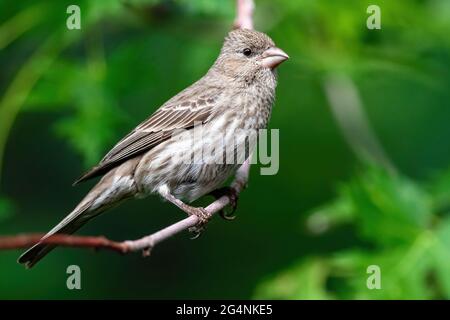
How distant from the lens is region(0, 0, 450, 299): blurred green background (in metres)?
5.68

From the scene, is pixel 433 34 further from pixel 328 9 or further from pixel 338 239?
pixel 338 239

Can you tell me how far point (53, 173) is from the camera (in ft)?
27.4

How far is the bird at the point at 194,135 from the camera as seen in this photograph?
5.41 metres

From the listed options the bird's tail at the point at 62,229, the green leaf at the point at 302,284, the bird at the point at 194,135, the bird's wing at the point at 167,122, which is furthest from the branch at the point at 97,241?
the green leaf at the point at 302,284

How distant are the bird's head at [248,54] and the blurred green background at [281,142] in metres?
0.22

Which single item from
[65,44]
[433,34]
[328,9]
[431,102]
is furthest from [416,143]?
[65,44]

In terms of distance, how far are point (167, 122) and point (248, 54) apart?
0.72 m

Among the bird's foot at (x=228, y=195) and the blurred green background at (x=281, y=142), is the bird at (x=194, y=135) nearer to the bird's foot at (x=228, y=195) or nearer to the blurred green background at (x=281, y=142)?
the bird's foot at (x=228, y=195)

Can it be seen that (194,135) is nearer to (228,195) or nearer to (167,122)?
(167,122)

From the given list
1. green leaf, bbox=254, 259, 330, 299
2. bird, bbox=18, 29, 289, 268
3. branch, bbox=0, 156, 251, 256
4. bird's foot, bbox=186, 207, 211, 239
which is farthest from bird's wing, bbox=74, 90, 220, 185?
branch, bbox=0, 156, 251, 256

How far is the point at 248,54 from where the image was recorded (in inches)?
226

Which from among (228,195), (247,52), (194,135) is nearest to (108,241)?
(228,195)
